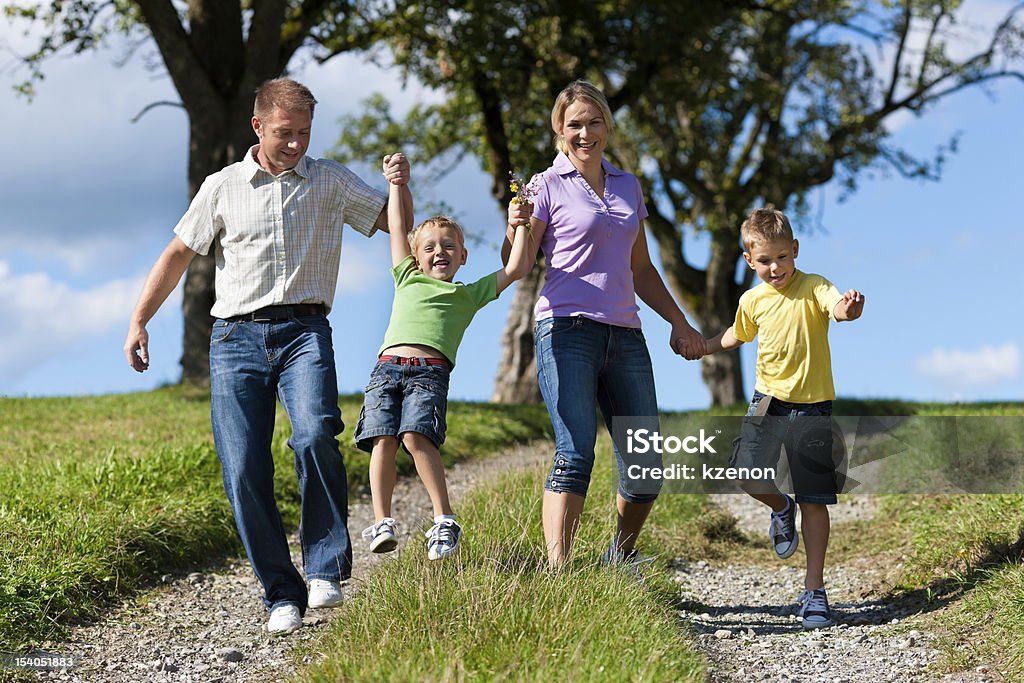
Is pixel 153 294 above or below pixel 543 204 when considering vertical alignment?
below

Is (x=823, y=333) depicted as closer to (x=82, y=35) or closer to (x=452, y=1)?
(x=452, y=1)

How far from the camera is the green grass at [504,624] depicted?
13.3 ft

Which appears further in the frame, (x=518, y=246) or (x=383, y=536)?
(x=518, y=246)

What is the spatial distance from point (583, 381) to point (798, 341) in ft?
4.65

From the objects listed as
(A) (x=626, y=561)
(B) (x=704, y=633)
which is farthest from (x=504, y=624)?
(B) (x=704, y=633)

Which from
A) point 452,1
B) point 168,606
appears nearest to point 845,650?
point 168,606

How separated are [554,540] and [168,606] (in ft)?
8.11

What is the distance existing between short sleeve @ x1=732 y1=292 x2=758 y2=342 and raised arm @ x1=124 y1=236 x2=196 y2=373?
3019 mm

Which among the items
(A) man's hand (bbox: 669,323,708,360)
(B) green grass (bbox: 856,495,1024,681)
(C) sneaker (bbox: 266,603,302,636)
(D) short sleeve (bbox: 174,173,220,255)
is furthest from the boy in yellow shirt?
(D) short sleeve (bbox: 174,173,220,255)

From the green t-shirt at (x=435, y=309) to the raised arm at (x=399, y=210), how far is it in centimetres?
12

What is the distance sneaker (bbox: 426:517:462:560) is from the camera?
4.87 m

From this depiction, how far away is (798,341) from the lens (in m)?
5.87

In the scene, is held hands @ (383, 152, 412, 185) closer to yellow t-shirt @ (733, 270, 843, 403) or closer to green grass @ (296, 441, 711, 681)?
green grass @ (296, 441, 711, 681)

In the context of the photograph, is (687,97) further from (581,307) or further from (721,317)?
(581,307)
